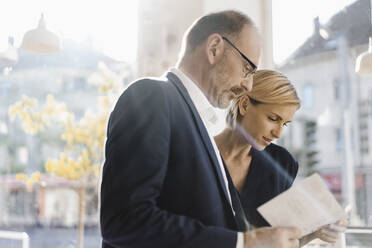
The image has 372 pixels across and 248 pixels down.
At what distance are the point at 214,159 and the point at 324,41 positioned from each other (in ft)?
4.61

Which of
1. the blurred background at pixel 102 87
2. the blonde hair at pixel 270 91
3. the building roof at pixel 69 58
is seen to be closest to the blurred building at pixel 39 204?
the blurred background at pixel 102 87

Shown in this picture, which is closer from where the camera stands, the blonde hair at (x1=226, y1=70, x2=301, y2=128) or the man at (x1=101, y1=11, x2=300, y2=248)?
the man at (x1=101, y1=11, x2=300, y2=248)

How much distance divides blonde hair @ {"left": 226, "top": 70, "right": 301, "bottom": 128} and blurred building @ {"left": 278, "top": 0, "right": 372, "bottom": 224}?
12.9 inches

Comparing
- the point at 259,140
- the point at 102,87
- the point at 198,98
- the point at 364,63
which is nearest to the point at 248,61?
the point at 198,98

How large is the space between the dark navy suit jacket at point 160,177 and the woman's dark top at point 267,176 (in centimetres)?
27

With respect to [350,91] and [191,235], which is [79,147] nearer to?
[350,91]

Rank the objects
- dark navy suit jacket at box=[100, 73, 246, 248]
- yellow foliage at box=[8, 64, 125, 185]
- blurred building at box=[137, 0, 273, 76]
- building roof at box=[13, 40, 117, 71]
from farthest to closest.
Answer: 1. building roof at box=[13, 40, 117, 71]
2. yellow foliage at box=[8, 64, 125, 185]
3. blurred building at box=[137, 0, 273, 76]
4. dark navy suit jacket at box=[100, 73, 246, 248]

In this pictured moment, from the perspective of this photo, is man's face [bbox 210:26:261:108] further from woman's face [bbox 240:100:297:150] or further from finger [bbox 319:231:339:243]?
finger [bbox 319:231:339:243]

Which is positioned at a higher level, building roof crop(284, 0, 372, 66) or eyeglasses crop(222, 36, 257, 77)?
building roof crop(284, 0, 372, 66)

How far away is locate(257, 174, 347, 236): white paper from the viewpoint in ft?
3.32

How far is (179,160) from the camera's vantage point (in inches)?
37.5

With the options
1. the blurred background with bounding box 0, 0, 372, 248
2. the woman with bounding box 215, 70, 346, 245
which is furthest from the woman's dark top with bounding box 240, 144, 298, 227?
the blurred background with bounding box 0, 0, 372, 248

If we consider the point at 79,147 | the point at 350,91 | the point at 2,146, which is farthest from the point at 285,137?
the point at 2,146

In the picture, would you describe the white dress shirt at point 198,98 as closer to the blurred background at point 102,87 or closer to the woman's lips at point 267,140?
the woman's lips at point 267,140
